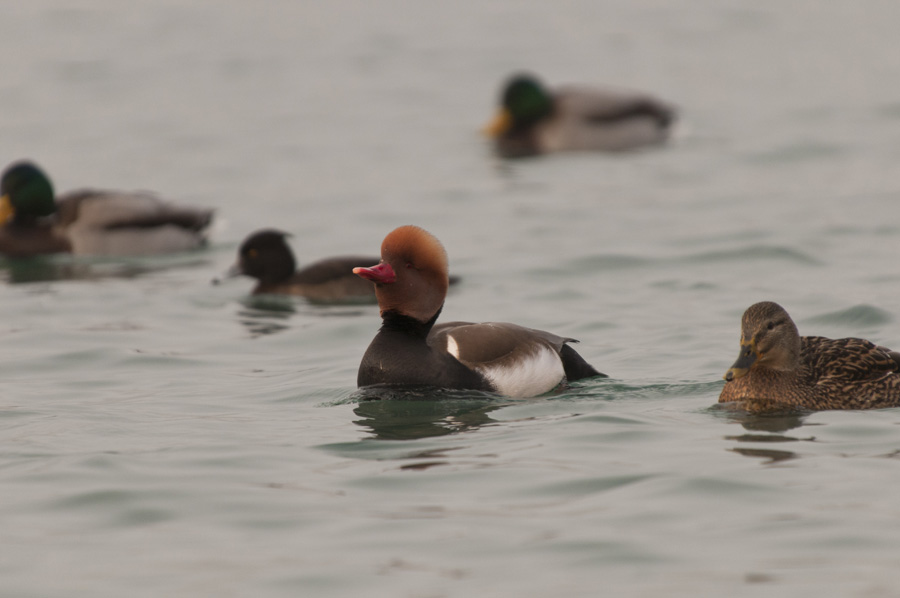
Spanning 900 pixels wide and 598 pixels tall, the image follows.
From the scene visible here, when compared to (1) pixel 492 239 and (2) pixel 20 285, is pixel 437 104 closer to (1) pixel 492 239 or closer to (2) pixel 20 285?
(1) pixel 492 239

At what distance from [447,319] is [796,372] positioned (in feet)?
15.3

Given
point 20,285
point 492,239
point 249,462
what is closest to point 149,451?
point 249,462

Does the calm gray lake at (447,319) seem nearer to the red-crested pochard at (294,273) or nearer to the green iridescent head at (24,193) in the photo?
the red-crested pochard at (294,273)

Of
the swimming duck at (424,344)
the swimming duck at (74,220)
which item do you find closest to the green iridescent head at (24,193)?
the swimming duck at (74,220)

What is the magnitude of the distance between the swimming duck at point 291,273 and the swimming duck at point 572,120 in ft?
32.5

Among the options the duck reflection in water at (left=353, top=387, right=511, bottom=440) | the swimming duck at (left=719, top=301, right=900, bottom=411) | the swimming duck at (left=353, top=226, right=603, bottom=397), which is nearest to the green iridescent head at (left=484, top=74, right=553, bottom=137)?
the swimming duck at (left=353, top=226, right=603, bottom=397)

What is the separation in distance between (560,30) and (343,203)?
60.9 feet

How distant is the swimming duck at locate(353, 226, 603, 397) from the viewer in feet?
31.7

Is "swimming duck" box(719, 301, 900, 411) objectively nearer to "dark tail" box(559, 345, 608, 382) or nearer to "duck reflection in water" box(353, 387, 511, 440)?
"dark tail" box(559, 345, 608, 382)

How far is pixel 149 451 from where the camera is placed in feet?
29.0

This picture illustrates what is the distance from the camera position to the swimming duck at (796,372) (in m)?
9.18

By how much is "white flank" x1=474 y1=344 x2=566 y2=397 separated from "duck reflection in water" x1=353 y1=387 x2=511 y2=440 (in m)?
0.12

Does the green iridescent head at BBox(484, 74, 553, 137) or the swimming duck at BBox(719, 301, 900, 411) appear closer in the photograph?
the swimming duck at BBox(719, 301, 900, 411)

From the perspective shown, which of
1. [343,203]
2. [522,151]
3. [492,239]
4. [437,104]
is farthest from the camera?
[437,104]
